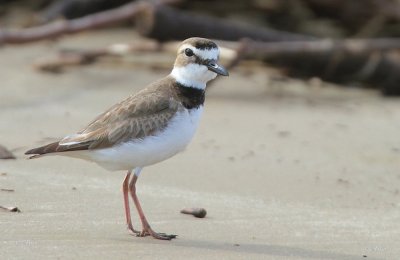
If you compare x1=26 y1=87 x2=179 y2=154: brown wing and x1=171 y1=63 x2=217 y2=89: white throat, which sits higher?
x1=171 y1=63 x2=217 y2=89: white throat

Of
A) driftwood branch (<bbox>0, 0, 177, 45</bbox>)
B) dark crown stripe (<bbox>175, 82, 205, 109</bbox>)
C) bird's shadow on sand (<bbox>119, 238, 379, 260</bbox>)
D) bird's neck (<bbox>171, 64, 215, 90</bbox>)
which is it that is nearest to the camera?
bird's shadow on sand (<bbox>119, 238, 379, 260</bbox>)

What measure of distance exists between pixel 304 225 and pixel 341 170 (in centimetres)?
161

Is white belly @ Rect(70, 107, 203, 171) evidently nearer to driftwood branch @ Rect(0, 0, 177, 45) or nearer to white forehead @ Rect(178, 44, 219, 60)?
white forehead @ Rect(178, 44, 219, 60)

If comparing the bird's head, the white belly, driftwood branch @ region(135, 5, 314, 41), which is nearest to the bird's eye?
the bird's head

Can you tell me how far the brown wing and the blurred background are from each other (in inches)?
17.2

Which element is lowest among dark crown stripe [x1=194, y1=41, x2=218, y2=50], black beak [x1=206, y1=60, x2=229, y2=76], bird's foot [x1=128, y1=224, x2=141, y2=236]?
bird's foot [x1=128, y1=224, x2=141, y2=236]

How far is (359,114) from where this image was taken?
9.40 m

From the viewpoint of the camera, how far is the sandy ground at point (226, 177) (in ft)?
17.2

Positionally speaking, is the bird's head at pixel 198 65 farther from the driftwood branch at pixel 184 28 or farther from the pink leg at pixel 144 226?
the driftwood branch at pixel 184 28

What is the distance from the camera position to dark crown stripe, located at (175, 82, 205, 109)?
5.76m

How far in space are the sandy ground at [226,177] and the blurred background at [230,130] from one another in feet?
0.06

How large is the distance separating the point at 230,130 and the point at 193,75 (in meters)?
2.54

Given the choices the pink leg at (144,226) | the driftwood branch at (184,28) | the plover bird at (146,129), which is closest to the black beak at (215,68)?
the plover bird at (146,129)

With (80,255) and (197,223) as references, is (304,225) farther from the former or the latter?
(80,255)
